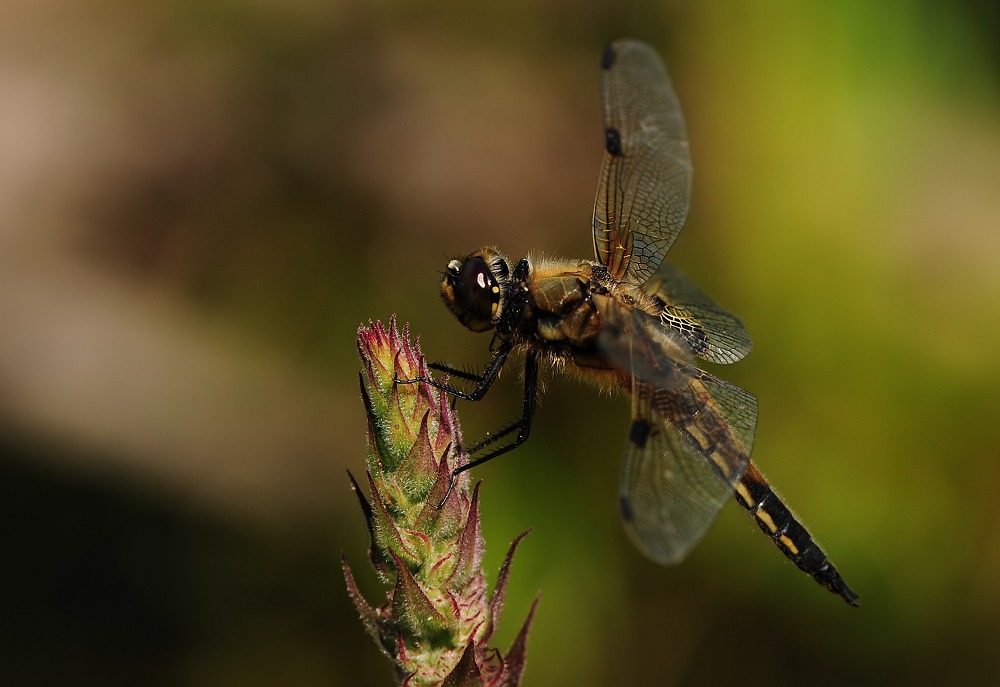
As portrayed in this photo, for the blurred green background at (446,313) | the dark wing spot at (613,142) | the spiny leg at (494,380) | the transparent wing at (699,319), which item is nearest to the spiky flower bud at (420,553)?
the spiny leg at (494,380)

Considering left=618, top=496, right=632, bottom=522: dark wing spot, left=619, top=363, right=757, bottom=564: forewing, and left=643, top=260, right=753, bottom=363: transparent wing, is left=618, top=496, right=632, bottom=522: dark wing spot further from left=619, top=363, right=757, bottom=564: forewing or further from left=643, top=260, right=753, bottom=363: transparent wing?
left=643, top=260, right=753, bottom=363: transparent wing

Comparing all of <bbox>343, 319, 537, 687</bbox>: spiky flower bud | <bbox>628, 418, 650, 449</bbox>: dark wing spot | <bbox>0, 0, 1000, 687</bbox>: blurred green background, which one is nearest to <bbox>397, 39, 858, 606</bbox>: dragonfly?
<bbox>628, 418, 650, 449</bbox>: dark wing spot

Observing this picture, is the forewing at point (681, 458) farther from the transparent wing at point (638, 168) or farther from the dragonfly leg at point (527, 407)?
the transparent wing at point (638, 168)

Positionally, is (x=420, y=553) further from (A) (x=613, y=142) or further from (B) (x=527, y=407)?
(A) (x=613, y=142)

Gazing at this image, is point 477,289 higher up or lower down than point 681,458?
higher up

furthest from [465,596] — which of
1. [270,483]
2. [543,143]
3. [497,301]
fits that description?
[543,143]

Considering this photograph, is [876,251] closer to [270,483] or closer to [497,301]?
[497,301]

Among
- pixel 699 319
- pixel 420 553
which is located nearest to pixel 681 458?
pixel 699 319
